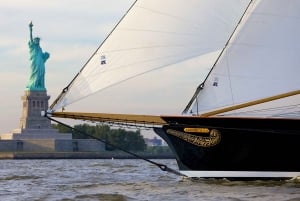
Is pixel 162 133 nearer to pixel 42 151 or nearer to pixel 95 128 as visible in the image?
pixel 42 151

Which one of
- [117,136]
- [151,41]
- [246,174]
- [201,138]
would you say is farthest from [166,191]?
[117,136]

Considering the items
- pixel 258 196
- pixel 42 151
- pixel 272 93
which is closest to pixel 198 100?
pixel 272 93

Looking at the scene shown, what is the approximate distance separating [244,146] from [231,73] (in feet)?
5.74

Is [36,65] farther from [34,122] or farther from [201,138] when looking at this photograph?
[201,138]

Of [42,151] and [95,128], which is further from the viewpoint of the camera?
[95,128]

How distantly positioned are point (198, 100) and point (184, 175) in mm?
2286

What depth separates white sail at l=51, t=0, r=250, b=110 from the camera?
18578 millimetres

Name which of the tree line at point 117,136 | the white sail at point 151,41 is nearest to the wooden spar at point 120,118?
the white sail at point 151,41

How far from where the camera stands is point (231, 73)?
19.8 metres

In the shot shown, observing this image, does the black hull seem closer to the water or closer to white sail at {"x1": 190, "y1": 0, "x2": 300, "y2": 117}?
the water

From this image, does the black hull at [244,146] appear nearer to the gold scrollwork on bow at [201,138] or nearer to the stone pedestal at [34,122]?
the gold scrollwork on bow at [201,138]

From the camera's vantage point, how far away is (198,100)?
1984 centimetres

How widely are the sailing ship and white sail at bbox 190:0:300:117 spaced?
0.08ft

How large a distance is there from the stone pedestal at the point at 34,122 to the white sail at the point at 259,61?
6796 centimetres
